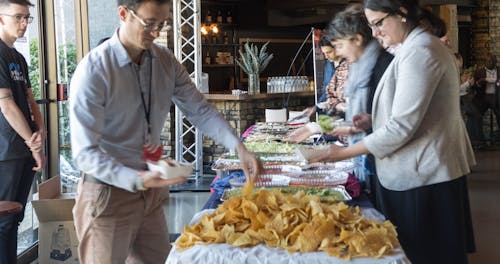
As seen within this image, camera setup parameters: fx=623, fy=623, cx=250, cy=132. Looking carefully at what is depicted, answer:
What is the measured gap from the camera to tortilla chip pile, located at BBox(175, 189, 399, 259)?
1936 mm

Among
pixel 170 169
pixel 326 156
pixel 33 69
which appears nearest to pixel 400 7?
pixel 326 156

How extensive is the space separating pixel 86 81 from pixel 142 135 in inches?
10.7

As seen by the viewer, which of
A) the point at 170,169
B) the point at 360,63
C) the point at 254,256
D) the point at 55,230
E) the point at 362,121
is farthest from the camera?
the point at 55,230

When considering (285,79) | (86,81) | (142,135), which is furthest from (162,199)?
(285,79)

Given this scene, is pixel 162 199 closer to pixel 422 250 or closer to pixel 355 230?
pixel 355 230

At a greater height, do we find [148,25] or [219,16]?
[219,16]

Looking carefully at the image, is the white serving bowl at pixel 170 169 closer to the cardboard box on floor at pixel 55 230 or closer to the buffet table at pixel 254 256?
the buffet table at pixel 254 256

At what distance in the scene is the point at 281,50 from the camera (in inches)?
497

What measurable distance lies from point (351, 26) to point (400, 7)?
98cm

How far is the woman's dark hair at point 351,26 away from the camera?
343cm

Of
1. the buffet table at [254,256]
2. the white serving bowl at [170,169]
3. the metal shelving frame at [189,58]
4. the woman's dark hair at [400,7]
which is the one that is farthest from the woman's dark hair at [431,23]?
the metal shelving frame at [189,58]

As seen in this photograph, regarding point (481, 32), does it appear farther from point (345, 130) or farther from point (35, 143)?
point (35, 143)

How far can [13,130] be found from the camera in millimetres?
3537

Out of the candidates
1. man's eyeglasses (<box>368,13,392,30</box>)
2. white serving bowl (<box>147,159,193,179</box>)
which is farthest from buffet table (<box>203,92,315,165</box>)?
white serving bowl (<box>147,159,193,179</box>)
